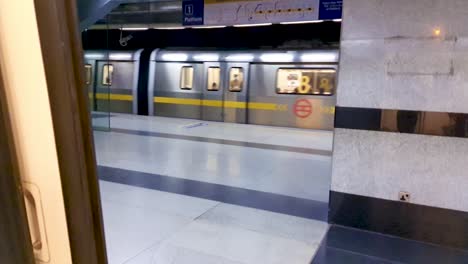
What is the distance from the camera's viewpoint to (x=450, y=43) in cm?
243

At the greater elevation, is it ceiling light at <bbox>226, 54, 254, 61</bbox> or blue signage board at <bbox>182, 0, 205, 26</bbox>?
blue signage board at <bbox>182, 0, 205, 26</bbox>

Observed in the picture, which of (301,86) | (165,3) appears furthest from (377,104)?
(165,3)

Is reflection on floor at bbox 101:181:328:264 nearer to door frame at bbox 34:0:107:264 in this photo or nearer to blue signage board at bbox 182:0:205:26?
door frame at bbox 34:0:107:264

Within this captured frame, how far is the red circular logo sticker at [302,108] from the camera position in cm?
791

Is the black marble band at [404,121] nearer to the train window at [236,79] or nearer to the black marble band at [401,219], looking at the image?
the black marble band at [401,219]

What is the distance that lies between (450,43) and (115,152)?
187 inches

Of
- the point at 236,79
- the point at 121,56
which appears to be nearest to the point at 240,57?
the point at 236,79

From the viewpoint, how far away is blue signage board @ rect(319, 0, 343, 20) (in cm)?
570

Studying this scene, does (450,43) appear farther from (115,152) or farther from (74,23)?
(115,152)

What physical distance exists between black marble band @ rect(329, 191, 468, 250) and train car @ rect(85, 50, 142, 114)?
25.6 feet

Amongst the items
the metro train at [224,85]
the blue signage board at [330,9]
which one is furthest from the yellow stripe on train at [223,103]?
the blue signage board at [330,9]

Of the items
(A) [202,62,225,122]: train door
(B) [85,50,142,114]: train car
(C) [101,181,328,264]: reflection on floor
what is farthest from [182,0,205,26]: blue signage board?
(C) [101,181,328,264]: reflection on floor

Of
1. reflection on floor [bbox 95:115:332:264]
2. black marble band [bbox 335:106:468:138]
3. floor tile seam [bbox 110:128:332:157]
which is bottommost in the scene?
floor tile seam [bbox 110:128:332:157]

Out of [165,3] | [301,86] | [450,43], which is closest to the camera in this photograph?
[450,43]
